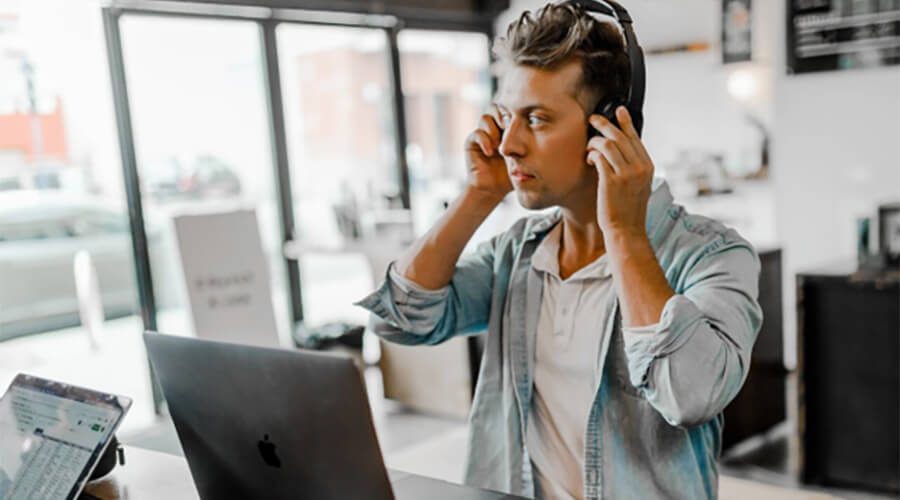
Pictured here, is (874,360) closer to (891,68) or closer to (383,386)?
(891,68)

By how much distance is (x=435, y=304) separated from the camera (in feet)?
4.49

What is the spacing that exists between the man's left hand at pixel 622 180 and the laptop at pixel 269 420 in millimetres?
433

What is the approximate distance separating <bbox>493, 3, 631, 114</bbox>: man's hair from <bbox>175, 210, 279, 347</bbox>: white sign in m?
3.08

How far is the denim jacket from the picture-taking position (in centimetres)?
103

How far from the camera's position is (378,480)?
89 cm

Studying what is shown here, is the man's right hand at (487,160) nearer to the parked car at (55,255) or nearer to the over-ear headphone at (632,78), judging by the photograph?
the over-ear headphone at (632,78)

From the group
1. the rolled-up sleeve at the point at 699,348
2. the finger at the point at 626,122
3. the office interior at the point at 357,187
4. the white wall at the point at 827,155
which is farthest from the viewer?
the white wall at the point at 827,155

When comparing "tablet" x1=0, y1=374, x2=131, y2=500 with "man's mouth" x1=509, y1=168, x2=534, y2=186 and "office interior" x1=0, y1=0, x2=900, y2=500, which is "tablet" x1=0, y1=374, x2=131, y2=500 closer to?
"man's mouth" x1=509, y1=168, x2=534, y2=186

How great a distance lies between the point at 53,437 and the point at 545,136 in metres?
0.83

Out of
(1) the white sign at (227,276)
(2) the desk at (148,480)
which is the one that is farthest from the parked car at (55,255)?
(2) the desk at (148,480)

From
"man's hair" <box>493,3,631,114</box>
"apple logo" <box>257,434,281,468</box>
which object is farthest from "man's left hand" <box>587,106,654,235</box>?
"apple logo" <box>257,434,281,468</box>

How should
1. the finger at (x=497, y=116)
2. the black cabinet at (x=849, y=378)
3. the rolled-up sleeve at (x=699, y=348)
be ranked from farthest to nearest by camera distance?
the black cabinet at (x=849, y=378)
the finger at (x=497, y=116)
the rolled-up sleeve at (x=699, y=348)

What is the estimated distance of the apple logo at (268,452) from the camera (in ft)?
3.17

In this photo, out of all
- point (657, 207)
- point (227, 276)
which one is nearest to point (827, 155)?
point (227, 276)
